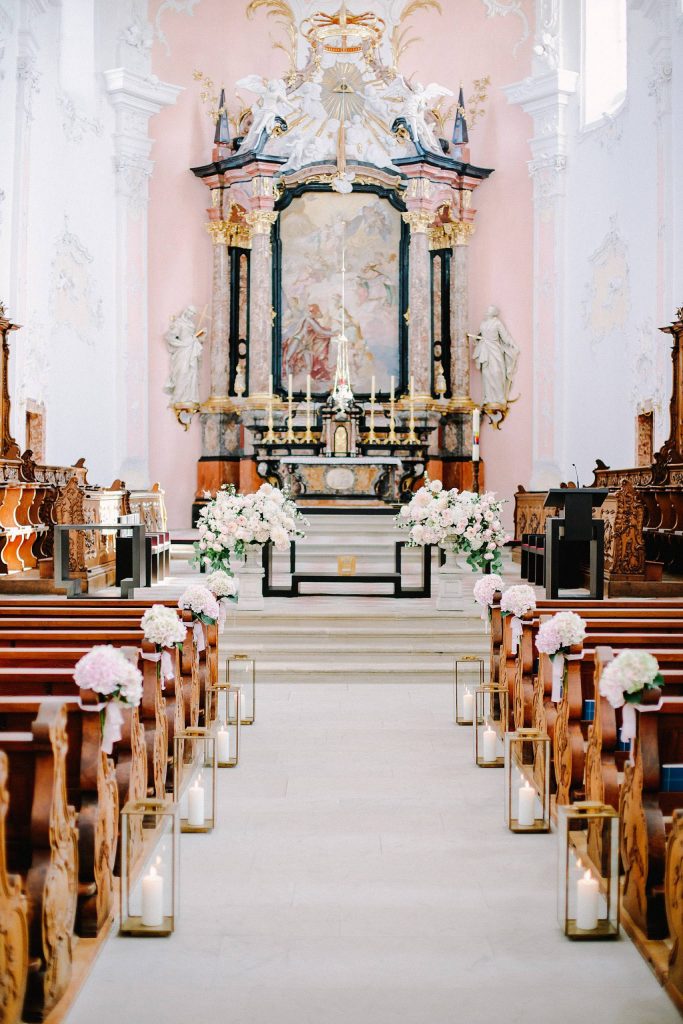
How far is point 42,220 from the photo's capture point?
48.4ft

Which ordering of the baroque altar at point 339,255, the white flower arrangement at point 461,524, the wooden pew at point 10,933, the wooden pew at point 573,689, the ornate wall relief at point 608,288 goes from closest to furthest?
1. the wooden pew at point 10,933
2. the wooden pew at point 573,689
3. the white flower arrangement at point 461,524
4. the ornate wall relief at point 608,288
5. the baroque altar at point 339,255

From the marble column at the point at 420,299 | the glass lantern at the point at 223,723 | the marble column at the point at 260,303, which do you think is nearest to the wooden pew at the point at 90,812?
the glass lantern at the point at 223,723

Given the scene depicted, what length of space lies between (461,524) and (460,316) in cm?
919

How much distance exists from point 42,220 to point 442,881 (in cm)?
1293

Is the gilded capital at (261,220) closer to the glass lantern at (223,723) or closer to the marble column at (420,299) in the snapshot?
the marble column at (420,299)

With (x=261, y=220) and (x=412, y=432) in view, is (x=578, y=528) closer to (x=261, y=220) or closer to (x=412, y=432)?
(x=412, y=432)

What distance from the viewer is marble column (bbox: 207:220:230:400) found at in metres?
17.8

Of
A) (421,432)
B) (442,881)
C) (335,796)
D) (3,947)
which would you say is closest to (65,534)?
(335,796)

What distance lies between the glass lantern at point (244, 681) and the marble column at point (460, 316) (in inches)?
412

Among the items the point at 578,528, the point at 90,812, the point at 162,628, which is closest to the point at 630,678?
the point at 90,812

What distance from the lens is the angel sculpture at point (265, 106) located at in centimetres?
1722

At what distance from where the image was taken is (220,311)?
58.5 feet

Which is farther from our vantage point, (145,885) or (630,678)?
(145,885)

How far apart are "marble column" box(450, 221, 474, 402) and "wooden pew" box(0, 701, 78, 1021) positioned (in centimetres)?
1500
